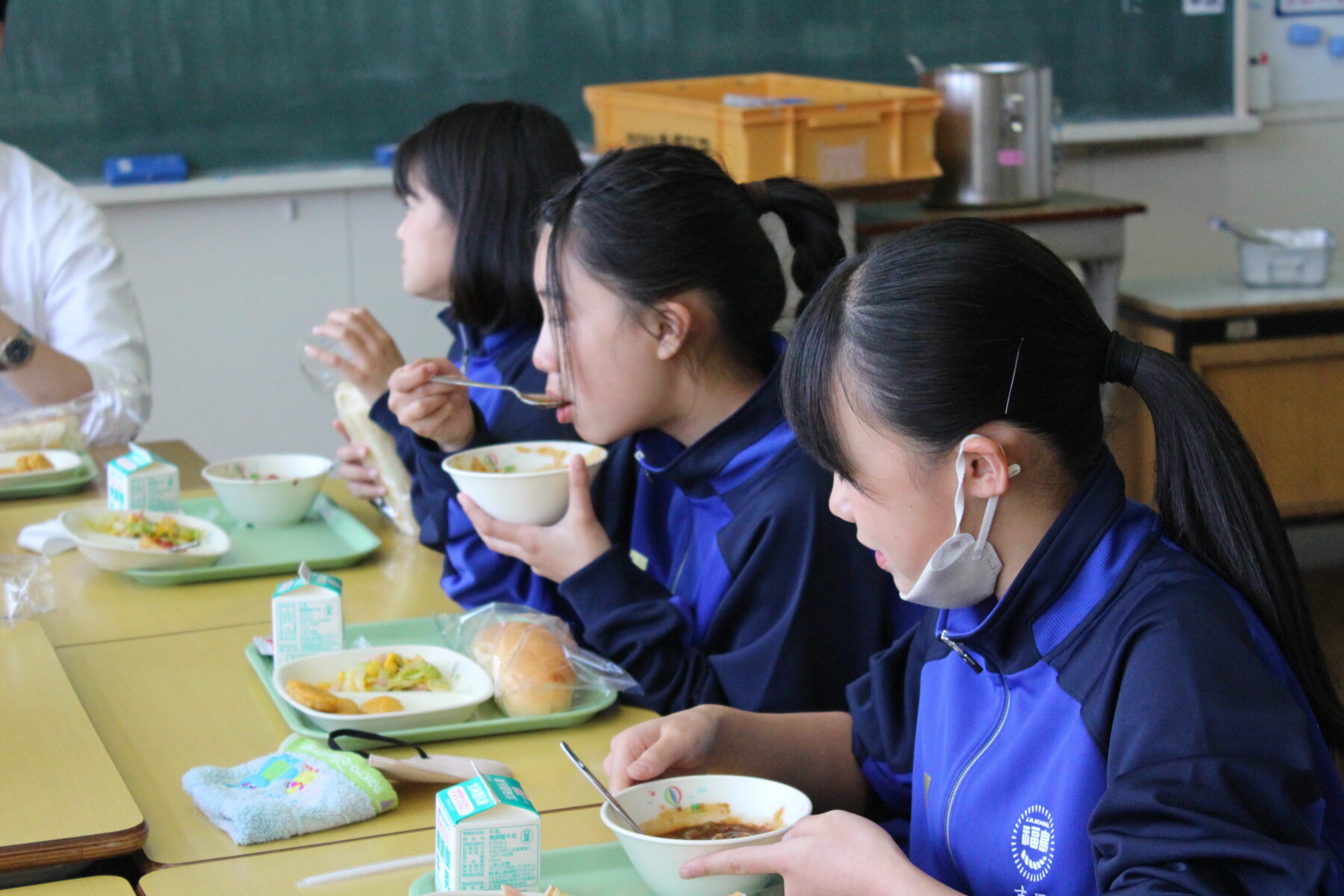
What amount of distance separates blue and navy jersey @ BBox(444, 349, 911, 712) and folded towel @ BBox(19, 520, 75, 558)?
789mm

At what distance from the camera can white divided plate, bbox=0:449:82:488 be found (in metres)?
2.16

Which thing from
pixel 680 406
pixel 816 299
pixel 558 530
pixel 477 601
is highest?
pixel 816 299

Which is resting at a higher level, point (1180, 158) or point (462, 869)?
point (1180, 158)

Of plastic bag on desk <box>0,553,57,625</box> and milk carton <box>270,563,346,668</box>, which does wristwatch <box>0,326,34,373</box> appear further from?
milk carton <box>270,563,346,668</box>

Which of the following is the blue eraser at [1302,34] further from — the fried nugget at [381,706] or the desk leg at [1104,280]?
the fried nugget at [381,706]

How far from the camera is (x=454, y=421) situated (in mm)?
1896

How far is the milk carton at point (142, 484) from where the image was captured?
6.27 feet

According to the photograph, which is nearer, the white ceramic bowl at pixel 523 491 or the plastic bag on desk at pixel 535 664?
the plastic bag on desk at pixel 535 664

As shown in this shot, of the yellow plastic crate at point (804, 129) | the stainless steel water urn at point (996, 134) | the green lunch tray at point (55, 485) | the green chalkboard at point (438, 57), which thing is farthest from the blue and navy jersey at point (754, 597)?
the green chalkboard at point (438, 57)

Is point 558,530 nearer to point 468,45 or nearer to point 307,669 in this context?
point 307,669

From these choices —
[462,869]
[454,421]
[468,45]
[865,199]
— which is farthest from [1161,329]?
[462,869]

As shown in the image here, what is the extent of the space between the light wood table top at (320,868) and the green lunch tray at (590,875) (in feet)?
0.06

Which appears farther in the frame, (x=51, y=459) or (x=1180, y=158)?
(x=1180, y=158)

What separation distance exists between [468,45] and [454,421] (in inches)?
80.6
